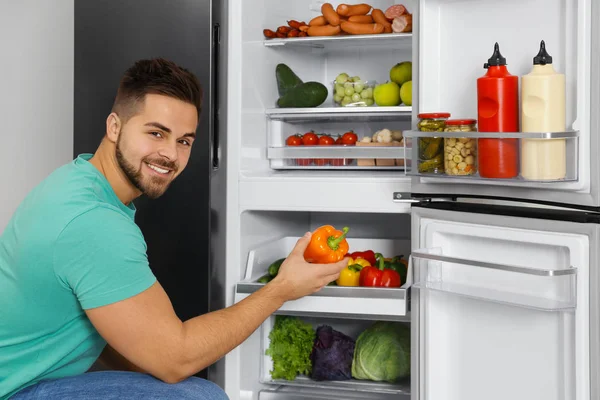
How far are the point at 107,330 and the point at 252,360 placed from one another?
100cm

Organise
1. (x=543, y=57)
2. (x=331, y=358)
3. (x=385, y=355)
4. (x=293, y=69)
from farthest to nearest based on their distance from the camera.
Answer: (x=293, y=69) → (x=331, y=358) → (x=385, y=355) → (x=543, y=57)

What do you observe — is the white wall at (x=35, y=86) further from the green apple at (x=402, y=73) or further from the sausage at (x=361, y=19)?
the green apple at (x=402, y=73)

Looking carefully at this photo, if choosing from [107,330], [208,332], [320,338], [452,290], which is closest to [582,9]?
[452,290]

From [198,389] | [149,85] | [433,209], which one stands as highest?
[149,85]

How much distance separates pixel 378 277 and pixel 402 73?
0.70 metres

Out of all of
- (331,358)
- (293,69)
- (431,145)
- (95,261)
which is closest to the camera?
(95,261)

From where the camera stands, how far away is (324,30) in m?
2.50

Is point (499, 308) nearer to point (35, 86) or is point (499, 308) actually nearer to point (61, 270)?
point (61, 270)

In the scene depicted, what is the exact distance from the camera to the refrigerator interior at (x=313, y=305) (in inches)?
91.4

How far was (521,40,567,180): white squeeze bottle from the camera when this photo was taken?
5.46ft

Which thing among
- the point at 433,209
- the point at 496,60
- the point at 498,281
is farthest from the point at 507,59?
the point at 498,281

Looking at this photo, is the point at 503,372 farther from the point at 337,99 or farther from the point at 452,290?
the point at 337,99

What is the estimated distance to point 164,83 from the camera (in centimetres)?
183

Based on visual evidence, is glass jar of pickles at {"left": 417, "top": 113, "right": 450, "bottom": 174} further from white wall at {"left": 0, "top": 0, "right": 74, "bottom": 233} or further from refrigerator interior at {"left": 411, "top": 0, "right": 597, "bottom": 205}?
white wall at {"left": 0, "top": 0, "right": 74, "bottom": 233}
